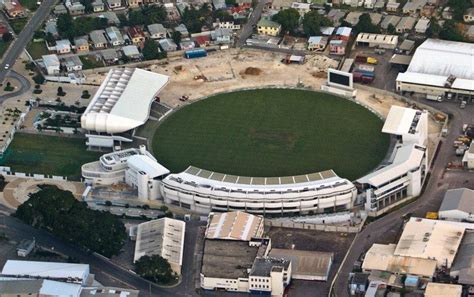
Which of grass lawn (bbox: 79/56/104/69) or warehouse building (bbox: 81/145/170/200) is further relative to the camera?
grass lawn (bbox: 79/56/104/69)

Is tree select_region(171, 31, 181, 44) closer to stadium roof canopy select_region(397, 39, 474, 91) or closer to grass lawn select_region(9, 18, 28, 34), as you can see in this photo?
grass lawn select_region(9, 18, 28, 34)

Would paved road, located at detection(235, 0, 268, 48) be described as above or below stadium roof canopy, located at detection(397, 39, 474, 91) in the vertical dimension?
below

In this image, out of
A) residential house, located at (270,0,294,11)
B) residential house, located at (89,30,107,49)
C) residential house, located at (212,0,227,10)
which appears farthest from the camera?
residential house, located at (212,0,227,10)

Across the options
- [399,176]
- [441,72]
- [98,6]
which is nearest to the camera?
[399,176]

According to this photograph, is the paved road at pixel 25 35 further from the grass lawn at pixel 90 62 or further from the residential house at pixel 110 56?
the residential house at pixel 110 56

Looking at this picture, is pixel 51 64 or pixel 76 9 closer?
pixel 51 64

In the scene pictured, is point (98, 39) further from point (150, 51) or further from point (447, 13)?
point (447, 13)

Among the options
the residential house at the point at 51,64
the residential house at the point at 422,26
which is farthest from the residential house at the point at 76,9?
the residential house at the point at 422,26

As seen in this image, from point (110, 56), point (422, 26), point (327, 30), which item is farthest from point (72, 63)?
point (422, 26)

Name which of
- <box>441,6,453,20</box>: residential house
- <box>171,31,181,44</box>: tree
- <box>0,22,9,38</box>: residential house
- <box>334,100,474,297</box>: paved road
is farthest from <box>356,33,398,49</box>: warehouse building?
<box>0,22,9,38</box>: residential house

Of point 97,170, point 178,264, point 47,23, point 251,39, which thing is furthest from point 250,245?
point 47,23
